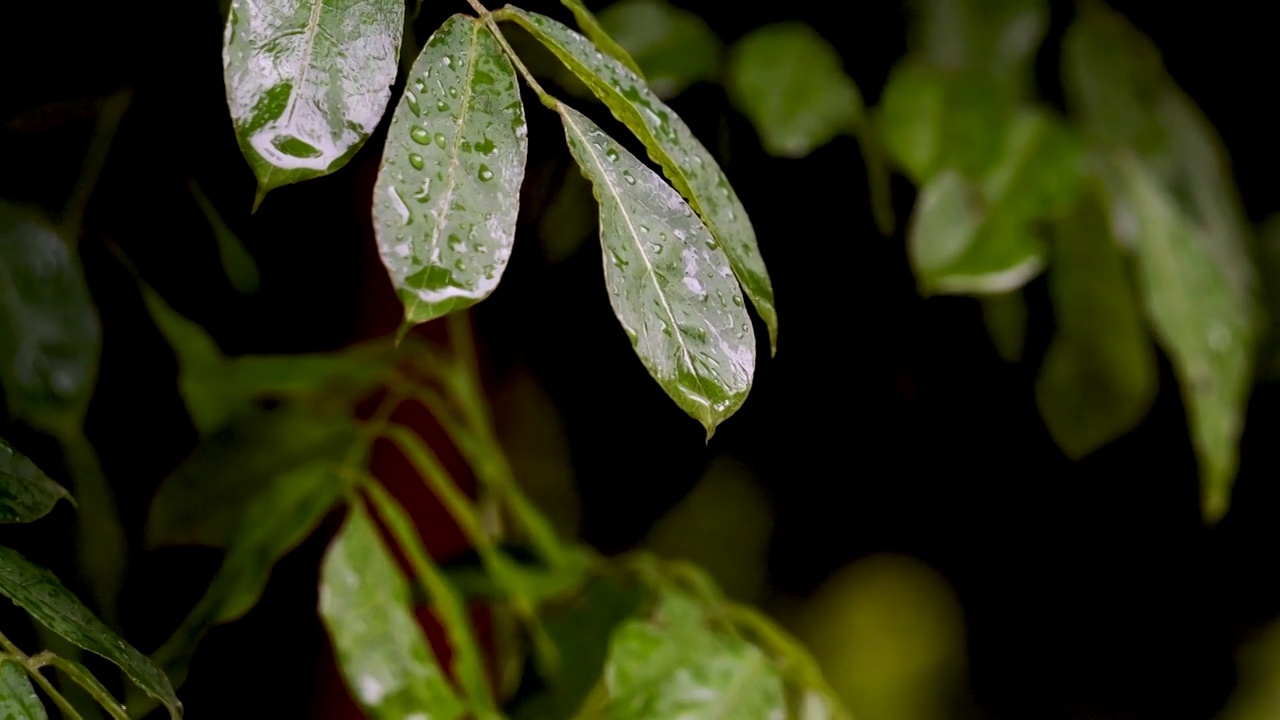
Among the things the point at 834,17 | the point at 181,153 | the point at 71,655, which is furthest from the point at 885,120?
the point at 71,655

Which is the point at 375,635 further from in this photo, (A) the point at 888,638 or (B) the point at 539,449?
(A) the point at 888,638

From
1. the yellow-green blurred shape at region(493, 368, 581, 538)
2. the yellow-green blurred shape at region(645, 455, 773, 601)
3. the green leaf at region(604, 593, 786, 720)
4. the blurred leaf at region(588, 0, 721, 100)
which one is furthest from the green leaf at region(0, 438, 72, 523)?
the yellow-green blurred shape at region(645, 455, 773, 601)

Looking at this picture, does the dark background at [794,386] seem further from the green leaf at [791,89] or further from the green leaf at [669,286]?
the green leaf at [669,286]

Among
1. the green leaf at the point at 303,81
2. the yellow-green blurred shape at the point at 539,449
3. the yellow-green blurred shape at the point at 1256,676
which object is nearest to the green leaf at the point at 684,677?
the green leaf at the point at 303,81

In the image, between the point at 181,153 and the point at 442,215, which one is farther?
the point at 181,153

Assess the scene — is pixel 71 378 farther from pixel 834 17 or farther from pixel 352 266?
pixel 834 17
